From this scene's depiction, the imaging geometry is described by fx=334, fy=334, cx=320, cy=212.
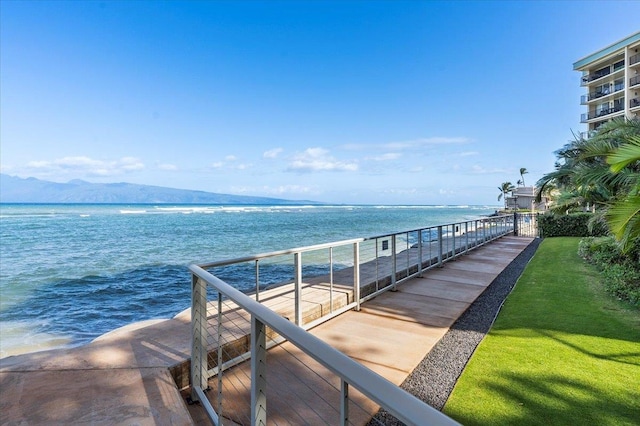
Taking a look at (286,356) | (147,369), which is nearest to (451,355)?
(286,356)

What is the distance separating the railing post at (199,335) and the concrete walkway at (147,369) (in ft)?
0.57

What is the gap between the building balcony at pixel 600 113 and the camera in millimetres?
36959

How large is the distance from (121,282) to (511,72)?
20.7 m

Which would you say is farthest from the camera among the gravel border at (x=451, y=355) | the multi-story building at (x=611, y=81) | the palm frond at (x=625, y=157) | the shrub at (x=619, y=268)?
the multi-story building at (x=611, y=81)

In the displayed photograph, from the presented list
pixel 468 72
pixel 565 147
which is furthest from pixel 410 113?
pixel 565 147

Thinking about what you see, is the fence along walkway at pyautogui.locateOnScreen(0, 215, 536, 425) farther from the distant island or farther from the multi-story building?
the distant island

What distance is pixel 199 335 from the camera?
2.66 meters

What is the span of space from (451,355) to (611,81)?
5058cm

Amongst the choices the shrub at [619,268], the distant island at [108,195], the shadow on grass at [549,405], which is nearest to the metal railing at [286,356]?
the shadow on grass at [549,405]

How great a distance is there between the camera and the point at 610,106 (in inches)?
1521

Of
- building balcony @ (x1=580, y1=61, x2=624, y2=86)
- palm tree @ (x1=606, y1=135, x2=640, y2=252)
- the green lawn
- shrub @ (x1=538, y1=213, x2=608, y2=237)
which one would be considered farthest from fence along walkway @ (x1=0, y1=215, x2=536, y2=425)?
building balcony @ (x1=580, y1=61, x2=624, y2=86)

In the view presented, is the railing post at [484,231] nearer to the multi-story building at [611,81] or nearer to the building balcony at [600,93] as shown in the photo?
the multi-story building at [611,81]

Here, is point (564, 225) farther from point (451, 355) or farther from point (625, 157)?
point (451, 355)

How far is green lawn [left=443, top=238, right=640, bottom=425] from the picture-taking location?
2.60 m
